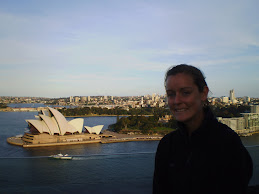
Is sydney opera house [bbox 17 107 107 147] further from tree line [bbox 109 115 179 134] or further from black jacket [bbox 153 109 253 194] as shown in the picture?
black jacket [bbox 153 109 253 194]

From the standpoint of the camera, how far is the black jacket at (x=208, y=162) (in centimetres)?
48

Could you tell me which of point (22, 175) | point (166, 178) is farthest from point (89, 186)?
point (166, 178)

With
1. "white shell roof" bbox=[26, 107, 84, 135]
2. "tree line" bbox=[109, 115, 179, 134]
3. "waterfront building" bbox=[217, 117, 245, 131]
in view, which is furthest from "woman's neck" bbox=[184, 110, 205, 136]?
"tree line" bbox=[109, 115, 179, 134]

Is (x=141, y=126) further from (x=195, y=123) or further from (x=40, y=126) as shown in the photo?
(x=195, y=123)

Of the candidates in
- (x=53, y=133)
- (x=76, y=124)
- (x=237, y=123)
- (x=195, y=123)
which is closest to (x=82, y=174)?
(x=195, y=123)

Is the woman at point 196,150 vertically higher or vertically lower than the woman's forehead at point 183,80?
lower

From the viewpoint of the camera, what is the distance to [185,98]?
→ 54 centimetres

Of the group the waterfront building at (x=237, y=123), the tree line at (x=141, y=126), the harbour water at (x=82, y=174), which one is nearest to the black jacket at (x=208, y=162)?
the harbour water at (x=82, y=174)

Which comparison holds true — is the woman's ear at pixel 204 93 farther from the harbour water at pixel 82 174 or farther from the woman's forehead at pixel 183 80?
the harbour water at pixel 82 174

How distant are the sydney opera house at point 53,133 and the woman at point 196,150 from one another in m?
11.4

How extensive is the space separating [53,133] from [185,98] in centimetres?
1195

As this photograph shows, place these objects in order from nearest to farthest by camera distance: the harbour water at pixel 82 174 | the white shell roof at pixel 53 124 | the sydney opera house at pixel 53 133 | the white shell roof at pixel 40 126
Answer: the harbour water at pixel 82 174 → the sydney opera house at pixel 53 133 → the white shell roof at pixel 40 126 → the white shell roof at pixel 53 124

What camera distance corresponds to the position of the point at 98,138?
12.6m

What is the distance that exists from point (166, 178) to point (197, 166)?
0.10m
